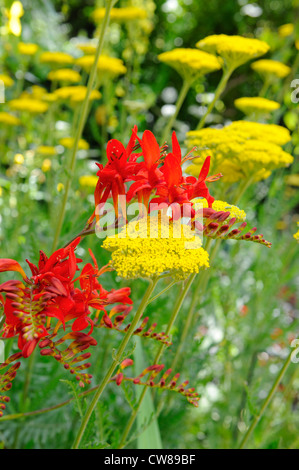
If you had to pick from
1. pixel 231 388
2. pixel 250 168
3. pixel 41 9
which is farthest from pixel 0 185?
pixel 250 168

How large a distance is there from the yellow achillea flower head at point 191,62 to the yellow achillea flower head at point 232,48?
0.04m

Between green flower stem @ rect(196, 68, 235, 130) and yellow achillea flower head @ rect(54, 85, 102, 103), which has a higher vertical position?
green flower stem @ rect(196, 68, 235, 130)

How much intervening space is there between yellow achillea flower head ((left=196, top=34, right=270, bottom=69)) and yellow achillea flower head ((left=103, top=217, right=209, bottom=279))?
0.41 m

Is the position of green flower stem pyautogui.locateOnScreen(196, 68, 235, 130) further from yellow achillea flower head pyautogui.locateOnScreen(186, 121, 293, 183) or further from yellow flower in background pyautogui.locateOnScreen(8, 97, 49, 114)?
yellow flower in background pyautogui.locateOnScreen(8, 97, 49, 114)

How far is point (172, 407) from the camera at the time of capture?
32.6 inches

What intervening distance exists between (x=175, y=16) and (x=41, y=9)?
1361 mm

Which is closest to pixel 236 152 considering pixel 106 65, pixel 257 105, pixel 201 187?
pixel 201 187

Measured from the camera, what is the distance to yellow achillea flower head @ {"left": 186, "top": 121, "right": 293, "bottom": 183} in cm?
60

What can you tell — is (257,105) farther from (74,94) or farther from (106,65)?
(74,94)

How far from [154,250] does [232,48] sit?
43cm

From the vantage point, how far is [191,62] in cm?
79

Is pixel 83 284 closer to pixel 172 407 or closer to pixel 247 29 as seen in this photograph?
pixel 172 407

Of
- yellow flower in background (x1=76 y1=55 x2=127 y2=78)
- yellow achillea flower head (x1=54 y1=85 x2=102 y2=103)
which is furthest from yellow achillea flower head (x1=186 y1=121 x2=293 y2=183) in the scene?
yellow achillea flower head (x1=54 y1=85 x2=102 y2=103)

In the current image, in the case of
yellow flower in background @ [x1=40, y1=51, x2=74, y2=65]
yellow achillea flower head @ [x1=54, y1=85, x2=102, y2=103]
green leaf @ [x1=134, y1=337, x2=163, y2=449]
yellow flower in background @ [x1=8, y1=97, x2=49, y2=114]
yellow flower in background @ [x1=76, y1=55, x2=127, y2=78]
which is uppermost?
yellow flower in background @ [x1=76, y1=55, x2=127, y2=78]
